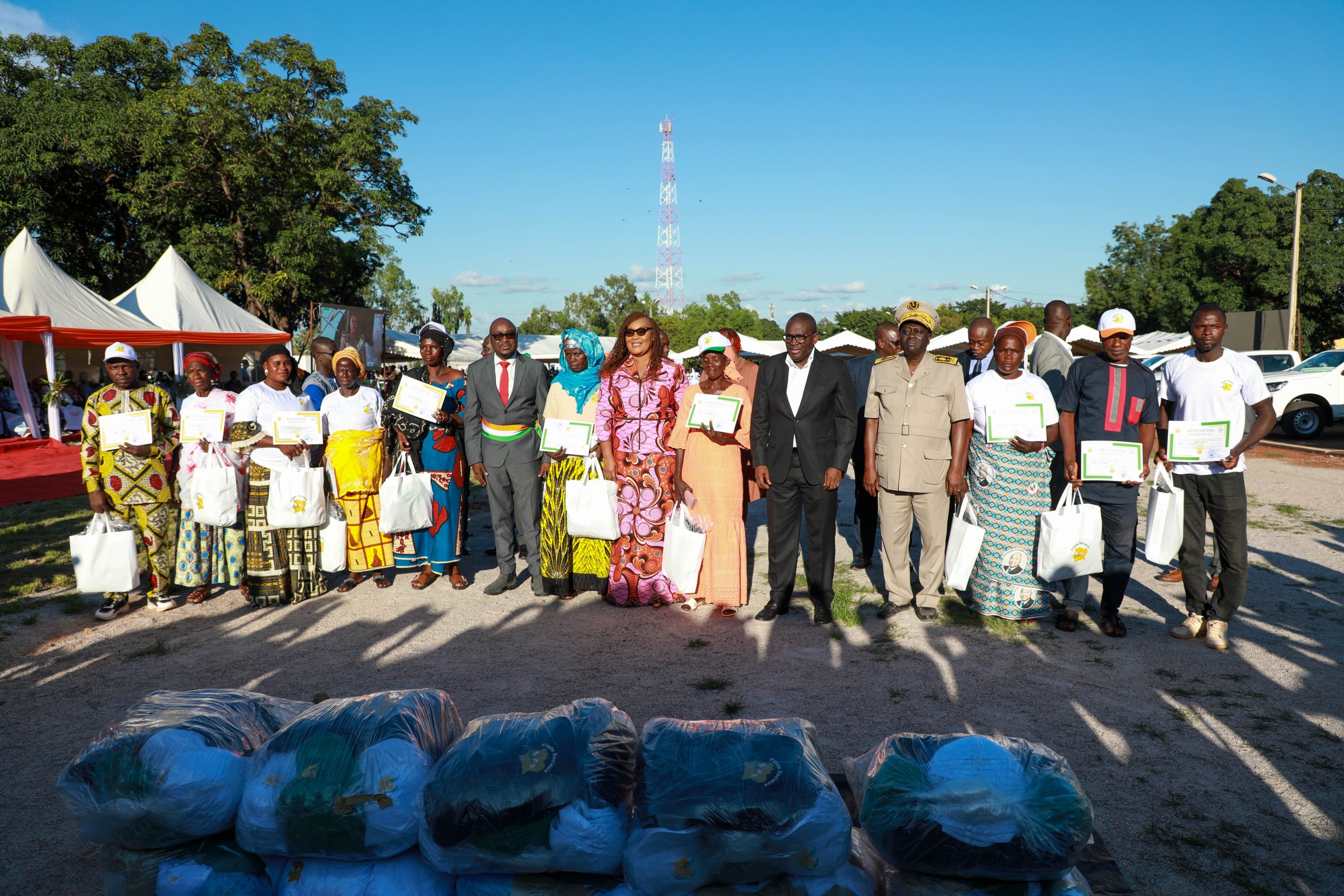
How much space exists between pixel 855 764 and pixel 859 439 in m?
5.30

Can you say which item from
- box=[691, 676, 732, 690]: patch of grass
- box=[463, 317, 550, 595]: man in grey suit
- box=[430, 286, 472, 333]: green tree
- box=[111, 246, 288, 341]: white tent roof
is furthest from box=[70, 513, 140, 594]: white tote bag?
box=[430, 286, 472, 333]: green tree

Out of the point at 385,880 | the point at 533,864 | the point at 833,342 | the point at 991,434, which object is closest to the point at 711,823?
the point at 533,864

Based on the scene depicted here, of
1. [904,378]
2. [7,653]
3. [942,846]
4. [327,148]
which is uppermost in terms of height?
[327,148]

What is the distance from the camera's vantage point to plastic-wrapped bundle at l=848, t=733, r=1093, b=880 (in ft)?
6.09

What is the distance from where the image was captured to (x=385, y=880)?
81.0 inches

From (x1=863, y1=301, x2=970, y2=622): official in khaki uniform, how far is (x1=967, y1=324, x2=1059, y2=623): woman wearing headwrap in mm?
164

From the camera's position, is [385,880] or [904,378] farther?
[904,378]

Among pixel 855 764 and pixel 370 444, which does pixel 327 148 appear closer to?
pixel 370 444

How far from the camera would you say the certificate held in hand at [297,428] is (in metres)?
6.18

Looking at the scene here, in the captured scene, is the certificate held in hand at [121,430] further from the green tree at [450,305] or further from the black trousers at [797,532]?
the green tree at [450,305]

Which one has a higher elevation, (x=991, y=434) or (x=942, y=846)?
(x=991, y=434)

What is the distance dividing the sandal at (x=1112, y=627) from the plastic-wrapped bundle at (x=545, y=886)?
4.43 metres

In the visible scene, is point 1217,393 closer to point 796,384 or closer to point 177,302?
point 796,384

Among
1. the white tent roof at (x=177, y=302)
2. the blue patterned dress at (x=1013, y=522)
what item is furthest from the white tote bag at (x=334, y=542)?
the white tent roof at (x=177, y=302)
